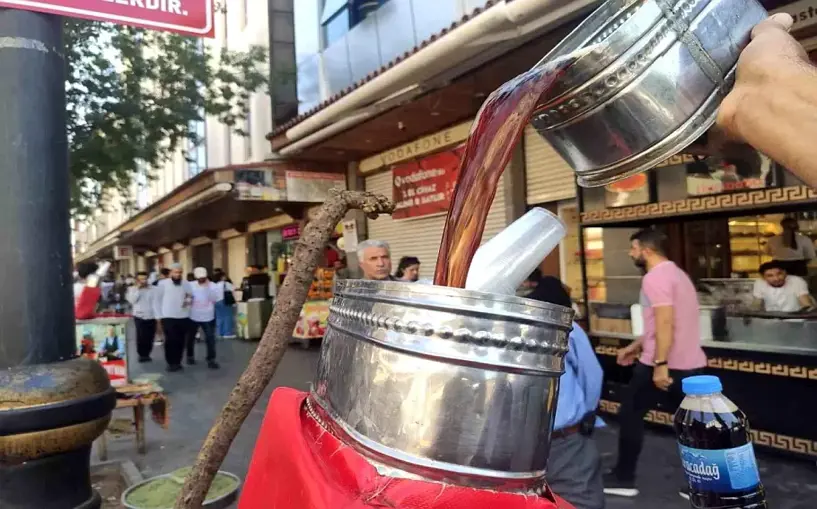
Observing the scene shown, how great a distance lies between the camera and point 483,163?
1.04m

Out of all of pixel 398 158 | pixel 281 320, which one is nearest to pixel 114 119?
pixel 398 158

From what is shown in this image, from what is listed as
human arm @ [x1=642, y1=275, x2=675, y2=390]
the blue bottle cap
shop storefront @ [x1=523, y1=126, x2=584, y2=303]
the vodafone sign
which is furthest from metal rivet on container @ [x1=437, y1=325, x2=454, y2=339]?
shop storefront @ [x1=523, y1=126, x2=584, y2=303]

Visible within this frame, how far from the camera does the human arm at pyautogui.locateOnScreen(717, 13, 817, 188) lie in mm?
844

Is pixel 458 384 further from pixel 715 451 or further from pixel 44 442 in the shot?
pixel 44 442

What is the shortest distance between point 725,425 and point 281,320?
111cm

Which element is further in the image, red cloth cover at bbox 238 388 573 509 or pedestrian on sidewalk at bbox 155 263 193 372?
pedestrian on sidewalk at bbox 155 263 193 372

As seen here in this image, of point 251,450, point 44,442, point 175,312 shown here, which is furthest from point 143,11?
point 175,312

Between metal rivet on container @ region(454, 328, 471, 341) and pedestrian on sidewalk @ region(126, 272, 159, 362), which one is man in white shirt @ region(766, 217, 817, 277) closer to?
metal rivet on container @ region(454, 328, 471, 341)

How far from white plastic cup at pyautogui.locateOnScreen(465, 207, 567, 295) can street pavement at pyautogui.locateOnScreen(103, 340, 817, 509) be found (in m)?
1.46

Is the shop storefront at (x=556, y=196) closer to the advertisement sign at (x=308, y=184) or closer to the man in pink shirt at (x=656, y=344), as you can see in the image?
A: the man in pink shirt at (x=656, y=344)

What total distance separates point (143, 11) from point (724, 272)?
5.72 metres

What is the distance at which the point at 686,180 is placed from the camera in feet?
18.0

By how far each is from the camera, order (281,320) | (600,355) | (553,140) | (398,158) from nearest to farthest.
A: (553,140)
(281,320)
(600,355)
(398,158)

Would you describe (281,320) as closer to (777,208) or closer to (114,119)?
(777,208)
